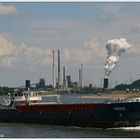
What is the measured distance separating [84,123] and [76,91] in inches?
3817

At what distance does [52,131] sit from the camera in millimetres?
46969

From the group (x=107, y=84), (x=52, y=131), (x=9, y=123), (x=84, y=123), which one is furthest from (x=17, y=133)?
(x=107, y=84)

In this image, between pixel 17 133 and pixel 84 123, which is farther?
pixel 84 123

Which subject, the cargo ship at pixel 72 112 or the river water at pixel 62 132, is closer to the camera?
the river water at pixel 62 132

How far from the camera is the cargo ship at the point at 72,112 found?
47.4 m

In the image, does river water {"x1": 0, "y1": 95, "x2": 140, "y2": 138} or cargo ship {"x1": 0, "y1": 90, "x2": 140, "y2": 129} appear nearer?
river water {"x1": 0, "y1": 95, "x2": 140, "y2": 138}

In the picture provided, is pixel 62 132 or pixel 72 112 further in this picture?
pixel 72 112

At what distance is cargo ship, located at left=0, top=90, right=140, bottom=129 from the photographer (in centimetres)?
4744

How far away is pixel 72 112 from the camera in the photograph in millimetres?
51188

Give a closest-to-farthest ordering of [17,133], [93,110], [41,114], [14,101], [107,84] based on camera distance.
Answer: [17,133], [93,110], [41,114], [14,101], [107,84]

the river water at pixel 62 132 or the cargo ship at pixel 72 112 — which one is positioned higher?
the cargo ship at pixel 72 112

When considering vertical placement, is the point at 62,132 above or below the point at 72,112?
below

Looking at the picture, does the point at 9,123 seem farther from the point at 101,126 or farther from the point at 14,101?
the point at 101,126

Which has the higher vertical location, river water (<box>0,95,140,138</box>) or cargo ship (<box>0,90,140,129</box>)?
cargo ship (<box>0,90,140,129</box>)
